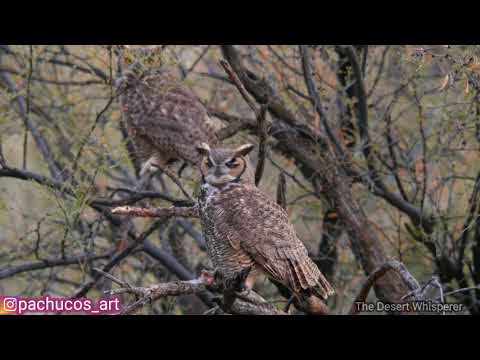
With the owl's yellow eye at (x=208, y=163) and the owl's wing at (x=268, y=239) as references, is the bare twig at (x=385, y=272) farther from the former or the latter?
the owl's yellow eye at (x=208, y=163)

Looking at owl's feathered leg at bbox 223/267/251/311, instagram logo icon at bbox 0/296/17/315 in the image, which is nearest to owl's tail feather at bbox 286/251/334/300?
owl's feathered leg at bbox 223/267/251/311

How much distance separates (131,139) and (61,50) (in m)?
0.80

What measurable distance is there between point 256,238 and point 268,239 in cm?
5

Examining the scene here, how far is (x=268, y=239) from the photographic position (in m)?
3.23

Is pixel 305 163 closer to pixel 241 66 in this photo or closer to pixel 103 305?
pixel 241 66

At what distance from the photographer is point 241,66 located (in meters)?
4.50

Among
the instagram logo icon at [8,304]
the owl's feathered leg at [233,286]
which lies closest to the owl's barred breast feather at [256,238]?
the owl's feathered leg at [233,286]

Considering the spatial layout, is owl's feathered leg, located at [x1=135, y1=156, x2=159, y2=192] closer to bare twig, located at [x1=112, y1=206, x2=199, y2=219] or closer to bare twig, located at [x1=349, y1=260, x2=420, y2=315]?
bare twig, located at [x1=112, y1=206, x2=199, y2=219]

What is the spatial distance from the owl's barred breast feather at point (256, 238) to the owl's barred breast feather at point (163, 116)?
3.71 feet

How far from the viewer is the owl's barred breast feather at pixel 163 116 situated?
179 inches

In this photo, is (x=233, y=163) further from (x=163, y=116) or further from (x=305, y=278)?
(x=163, y=116)

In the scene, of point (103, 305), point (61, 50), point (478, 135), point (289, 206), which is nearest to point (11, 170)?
point (103, 305)

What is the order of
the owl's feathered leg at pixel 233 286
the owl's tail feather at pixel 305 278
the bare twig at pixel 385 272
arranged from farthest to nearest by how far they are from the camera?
the owl's tail feather at pixel 305 278, the owl's feathered leg at pixel 233 286, the bare twig at pixel 385 272

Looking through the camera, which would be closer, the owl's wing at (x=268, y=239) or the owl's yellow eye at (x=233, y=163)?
the owl's wing at (x=268, y=239)
